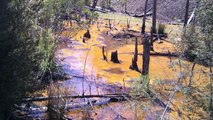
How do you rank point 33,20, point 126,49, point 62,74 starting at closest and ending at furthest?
1. point 33,20
2. point 62,74
3. point 126,49

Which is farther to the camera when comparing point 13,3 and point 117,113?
point 117,113

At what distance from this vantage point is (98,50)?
886 inches

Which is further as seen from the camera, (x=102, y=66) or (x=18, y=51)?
(x=102, y=66)

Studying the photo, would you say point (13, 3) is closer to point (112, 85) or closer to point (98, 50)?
point (112, 85)

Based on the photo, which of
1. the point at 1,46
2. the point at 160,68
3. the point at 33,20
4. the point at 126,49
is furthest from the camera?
the point at 126,49

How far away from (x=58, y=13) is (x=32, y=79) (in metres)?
9.77

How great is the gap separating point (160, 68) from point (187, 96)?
9.74 m

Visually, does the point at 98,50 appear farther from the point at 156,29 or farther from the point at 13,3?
the point at 13,3

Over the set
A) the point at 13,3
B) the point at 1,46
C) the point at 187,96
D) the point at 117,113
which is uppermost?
the point at 13,3

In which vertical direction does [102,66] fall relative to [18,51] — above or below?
below

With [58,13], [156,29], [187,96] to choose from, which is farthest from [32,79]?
[156,29]

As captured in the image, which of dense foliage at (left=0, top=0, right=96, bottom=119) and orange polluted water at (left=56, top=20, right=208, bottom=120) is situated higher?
dense foliage at (left=0, top=0, right=96, bottom=119)

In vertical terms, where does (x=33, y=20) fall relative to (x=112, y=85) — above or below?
above

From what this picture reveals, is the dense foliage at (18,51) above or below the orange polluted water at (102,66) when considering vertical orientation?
above
